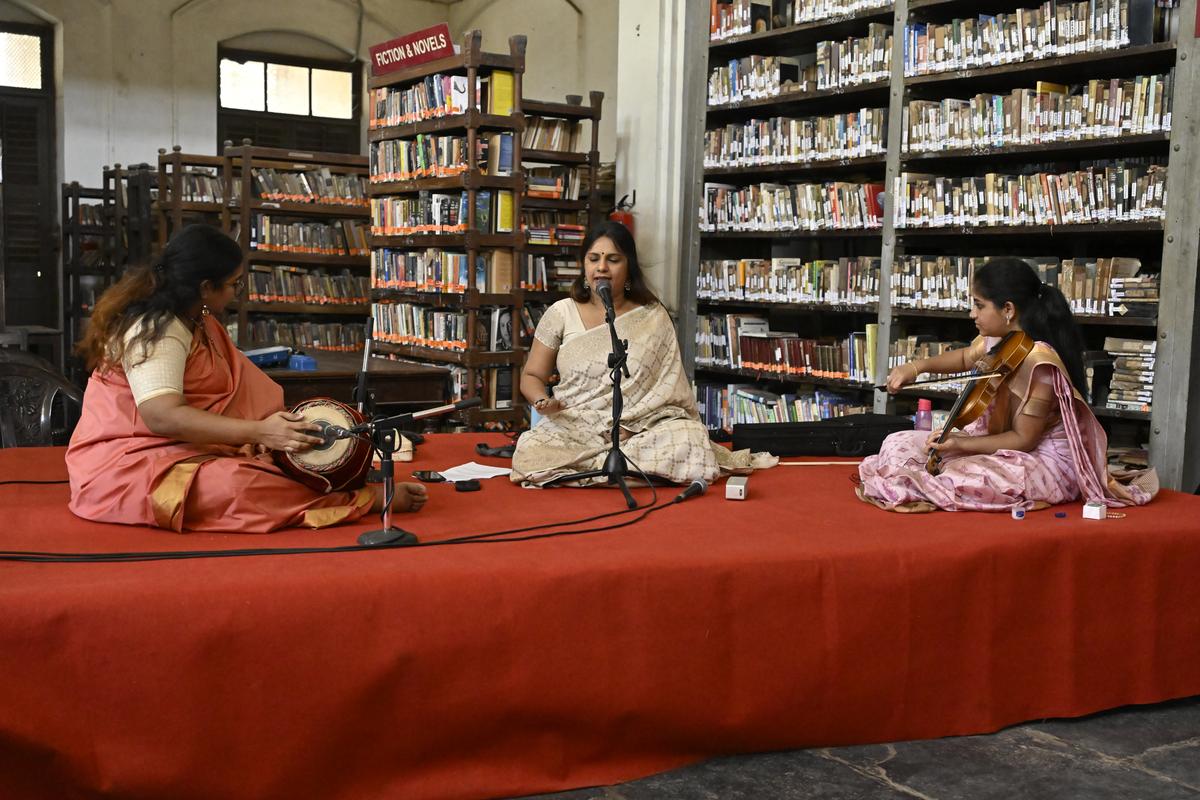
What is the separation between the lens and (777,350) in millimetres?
6094

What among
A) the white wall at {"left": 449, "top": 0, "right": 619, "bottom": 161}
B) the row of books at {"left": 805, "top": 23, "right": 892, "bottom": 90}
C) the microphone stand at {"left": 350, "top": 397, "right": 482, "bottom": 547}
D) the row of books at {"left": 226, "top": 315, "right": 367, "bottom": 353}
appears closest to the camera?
the microphone stand at {"left": 350, "top": 397, "right": 482, "bottom": 547}

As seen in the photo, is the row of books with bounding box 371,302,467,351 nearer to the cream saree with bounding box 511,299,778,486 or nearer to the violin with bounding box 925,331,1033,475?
the cream saree with bounding box 511,299,778,486

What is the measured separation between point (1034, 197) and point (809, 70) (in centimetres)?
152

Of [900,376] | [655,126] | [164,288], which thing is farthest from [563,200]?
[164,288]

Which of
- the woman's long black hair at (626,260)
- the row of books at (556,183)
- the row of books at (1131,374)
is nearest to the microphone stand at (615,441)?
the woman's long black hair at (626,260)

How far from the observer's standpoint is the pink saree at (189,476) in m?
3.04

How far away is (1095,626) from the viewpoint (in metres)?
3.19

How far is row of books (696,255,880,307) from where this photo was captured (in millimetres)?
5656

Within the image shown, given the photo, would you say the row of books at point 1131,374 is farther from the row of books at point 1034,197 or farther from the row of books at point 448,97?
the row of books at point 448,97

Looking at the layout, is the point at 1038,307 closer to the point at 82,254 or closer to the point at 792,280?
the point at 792,280

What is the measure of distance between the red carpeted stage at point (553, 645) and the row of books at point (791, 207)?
8.28ft

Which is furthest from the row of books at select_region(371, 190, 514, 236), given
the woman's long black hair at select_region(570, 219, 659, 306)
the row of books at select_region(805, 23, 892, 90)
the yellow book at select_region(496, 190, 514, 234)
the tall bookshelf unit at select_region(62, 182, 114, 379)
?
the tall bookshelf unit at select_region(62, 182, 114, 379)

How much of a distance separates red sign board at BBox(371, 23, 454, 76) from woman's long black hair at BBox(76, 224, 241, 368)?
3.34 m

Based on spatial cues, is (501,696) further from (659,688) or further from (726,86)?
(726,86)
